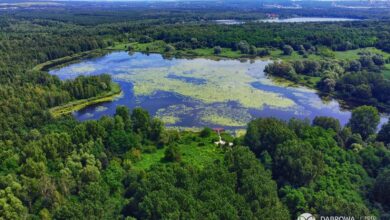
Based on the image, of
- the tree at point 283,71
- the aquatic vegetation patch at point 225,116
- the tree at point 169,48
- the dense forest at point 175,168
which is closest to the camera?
the dense forest at point 175,168

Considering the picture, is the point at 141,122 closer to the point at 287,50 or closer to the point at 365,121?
the point at 365,121

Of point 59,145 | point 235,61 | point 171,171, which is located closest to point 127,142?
point 59,145

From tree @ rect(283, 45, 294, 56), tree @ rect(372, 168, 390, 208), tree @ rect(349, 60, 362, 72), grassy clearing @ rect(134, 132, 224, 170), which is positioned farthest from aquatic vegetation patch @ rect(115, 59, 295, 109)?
tree @ rect(372, 168, 390, 208)

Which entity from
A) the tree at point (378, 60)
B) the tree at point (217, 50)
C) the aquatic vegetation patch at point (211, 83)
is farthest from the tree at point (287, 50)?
the tree at point (378, 60)

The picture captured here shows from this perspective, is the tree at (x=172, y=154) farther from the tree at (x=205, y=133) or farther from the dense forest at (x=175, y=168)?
the tree at (x=205, y=133)

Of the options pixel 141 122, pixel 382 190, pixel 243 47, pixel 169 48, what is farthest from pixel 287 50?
pixel 382 190

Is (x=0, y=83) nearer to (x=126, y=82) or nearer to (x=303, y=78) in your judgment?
(x=126, y=82)

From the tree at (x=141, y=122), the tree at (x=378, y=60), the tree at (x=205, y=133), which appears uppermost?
the tree at (x=378, y=60)
